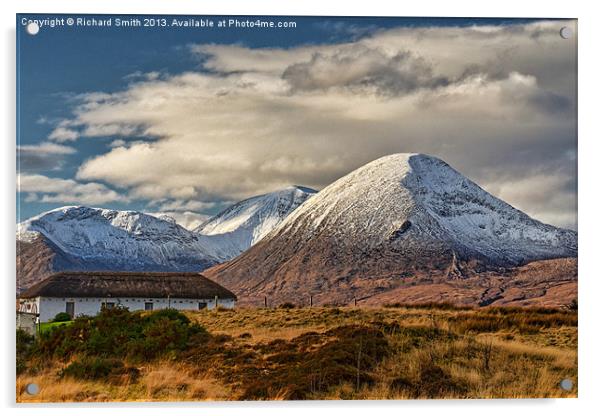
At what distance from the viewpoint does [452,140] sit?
1855cm

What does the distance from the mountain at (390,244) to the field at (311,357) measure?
1.43 metres

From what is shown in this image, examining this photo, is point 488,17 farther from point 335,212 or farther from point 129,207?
point 129,207

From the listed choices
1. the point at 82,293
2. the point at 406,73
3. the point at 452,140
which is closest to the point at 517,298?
the point at 452,140

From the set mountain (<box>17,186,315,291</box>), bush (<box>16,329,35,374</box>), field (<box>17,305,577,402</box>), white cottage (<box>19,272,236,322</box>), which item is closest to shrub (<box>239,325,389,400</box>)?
field (<box>17,305,577,402</box>)

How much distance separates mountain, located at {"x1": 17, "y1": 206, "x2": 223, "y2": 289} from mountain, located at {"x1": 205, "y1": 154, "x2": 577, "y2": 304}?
3.01ft

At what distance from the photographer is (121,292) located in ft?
63.3

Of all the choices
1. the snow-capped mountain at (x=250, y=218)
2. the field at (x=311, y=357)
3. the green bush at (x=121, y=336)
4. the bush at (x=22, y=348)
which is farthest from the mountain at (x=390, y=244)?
the bush at (x=22, y=348)

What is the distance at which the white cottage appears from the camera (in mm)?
19175

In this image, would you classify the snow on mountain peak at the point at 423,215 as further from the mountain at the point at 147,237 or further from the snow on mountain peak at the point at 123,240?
the snow on mountain peak at the point at 123,240

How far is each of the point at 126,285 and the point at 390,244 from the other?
6024 mm

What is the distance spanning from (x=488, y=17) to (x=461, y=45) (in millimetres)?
714

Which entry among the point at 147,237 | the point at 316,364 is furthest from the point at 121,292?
the point at 316,364

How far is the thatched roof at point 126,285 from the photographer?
19250 millimetres

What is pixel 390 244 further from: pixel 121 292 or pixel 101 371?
pixel 101 371
